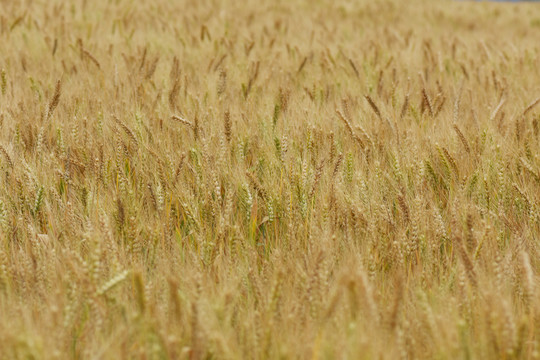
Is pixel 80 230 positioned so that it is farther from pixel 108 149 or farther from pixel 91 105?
pixel 91 105

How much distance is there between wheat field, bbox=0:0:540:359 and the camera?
3.41 feet

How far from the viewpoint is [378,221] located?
1.56m

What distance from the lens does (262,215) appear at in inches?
68.9

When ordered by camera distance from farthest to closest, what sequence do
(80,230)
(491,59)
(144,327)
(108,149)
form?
(491,59)
(108,149)
(80,230)
(144,327)

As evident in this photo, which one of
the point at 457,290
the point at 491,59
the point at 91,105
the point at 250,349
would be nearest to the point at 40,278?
the point at 250,349

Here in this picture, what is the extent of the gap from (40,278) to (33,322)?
0.16 m

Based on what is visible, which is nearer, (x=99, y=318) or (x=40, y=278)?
(x=99, y=318)

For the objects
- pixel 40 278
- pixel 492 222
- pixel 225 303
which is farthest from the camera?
pixel 492 222

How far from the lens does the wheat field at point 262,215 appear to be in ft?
3.41

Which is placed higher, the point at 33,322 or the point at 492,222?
the point at 492,222

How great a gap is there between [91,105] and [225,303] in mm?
1775

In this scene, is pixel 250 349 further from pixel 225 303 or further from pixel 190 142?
pixel 190 142

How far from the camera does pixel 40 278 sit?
122 centimetres

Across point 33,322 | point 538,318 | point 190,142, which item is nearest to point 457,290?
point 538,318
